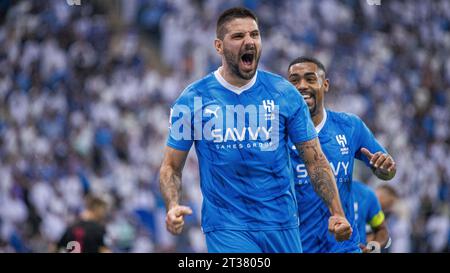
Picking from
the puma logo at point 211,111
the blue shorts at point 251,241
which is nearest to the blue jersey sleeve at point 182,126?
the puma logo at point 211,111

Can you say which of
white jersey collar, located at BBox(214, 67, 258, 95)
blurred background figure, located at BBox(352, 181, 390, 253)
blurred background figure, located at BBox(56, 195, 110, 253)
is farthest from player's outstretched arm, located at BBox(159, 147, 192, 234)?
blurred background figure, located at BBox(56, 195, 110, 253)

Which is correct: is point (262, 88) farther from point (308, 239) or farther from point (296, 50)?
point (296, 50)

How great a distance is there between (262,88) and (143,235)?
1101 centimetres

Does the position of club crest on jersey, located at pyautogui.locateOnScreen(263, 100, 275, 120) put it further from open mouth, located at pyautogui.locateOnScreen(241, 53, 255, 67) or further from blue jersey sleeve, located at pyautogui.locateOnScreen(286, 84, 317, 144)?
open mouth, located at pyautogui.locateOnScreen(241, 53, 255, 67)

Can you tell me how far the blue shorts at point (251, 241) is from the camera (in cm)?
756

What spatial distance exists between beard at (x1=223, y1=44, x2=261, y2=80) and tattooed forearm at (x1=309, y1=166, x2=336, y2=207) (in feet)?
2.82

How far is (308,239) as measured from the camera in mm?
8812

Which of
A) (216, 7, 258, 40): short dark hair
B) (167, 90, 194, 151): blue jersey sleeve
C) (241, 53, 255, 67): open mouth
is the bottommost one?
(167, 90, 194, 151): blue jersey sleeve

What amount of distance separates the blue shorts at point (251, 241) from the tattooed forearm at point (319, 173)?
367 mm

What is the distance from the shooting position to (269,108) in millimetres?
7723

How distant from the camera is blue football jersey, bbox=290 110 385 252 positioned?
8789 mm

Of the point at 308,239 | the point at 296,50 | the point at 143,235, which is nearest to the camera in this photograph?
the point at 308,239

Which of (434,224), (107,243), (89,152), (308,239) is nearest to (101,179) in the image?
(89,152)
